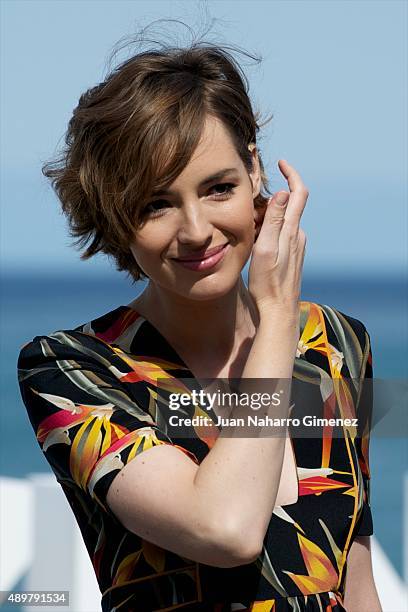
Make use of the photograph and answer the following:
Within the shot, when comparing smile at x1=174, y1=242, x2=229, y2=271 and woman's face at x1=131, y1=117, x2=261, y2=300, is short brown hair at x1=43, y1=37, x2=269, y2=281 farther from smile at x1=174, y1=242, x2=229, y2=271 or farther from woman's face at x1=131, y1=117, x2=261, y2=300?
smile at x1=174, y1=242, x2=229, y2=271

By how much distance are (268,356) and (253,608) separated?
1.59 ft

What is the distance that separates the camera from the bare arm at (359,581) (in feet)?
8.87

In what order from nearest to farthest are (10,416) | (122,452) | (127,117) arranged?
(122,452) → (127,117) → (10,416)

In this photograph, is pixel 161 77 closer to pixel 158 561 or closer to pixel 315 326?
pixel 315 326

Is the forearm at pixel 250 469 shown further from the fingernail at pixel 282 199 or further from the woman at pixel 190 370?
the fingernail at pixel 282 199

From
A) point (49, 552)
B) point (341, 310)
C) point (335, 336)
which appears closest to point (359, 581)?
point (335, 336)

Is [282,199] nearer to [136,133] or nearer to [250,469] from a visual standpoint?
[136,133]

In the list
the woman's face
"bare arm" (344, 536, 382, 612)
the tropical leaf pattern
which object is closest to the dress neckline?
the tropical leaf pattern

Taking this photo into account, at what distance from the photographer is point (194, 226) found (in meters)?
2.49

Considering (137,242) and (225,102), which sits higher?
(225,102)

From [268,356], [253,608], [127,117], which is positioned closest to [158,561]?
[253,608]

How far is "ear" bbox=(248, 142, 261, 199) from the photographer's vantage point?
277 cm

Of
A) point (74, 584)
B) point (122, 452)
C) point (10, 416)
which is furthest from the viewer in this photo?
point (10, 416)

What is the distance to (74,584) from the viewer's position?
14.1 ft
